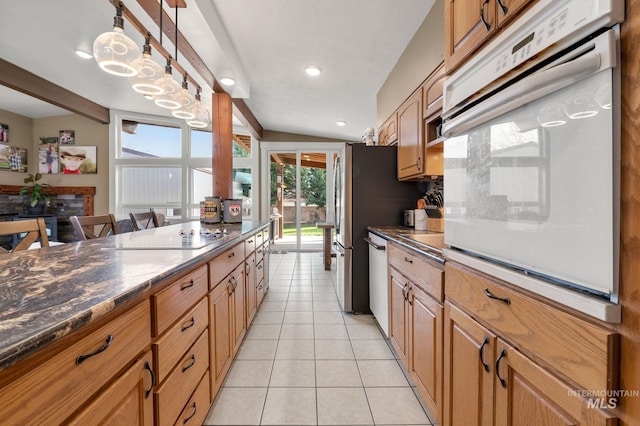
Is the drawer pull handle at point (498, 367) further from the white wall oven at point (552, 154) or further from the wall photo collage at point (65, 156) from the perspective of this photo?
the wall photo collage at point (65, 156)

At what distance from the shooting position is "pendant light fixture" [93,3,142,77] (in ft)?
4.80

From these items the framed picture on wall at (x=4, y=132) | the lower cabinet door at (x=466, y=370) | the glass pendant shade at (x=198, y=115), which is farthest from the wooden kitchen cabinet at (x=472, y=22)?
the framed picture on wall at (x=4, y=132)

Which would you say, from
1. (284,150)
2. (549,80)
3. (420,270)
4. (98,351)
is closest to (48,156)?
(284,150)

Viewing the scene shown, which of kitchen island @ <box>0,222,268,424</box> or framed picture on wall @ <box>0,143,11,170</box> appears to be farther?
framed picture on wall @ <box>0,143,11,170</box>

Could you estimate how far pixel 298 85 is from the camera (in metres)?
3.71

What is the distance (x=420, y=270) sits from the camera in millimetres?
1434

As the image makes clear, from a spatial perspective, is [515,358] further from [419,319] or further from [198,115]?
[198,115]

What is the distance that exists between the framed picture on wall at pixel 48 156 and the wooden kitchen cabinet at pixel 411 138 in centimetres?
709

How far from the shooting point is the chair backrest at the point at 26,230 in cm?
135

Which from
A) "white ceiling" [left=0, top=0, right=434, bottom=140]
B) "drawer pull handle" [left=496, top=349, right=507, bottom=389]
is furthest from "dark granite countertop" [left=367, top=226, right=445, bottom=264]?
"white ceiling" [left=0, top=0, right=434, bottom=140]

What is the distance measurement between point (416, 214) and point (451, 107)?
1386mm

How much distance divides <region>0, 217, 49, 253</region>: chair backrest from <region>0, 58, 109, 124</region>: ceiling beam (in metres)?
3.84

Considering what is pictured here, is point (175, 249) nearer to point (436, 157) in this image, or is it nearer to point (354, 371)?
point (354, 371)

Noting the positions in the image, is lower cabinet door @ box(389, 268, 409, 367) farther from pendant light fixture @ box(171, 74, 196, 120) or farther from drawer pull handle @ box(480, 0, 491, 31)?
pendant light fixture @ box(171, 74, 196, 120)
